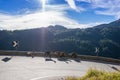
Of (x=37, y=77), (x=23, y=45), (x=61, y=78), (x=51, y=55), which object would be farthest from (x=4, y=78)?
(x=23, y=45)

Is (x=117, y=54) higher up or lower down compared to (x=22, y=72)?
lower down

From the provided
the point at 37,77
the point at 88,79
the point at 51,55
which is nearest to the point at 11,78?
the point at 37,77

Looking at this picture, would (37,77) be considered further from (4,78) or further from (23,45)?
(23,45)

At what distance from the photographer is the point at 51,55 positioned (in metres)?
38.9

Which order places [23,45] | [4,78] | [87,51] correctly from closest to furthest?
[4,78] < [87,51] < [23,45]

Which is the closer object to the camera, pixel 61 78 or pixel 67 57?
pixel 61 78

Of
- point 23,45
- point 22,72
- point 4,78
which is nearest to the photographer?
point 4,78

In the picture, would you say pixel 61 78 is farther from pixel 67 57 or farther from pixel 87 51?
pixel 87 51

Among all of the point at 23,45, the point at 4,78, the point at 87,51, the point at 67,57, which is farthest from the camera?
the point at 23,45

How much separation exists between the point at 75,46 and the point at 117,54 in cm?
3014

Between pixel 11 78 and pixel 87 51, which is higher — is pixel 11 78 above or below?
above

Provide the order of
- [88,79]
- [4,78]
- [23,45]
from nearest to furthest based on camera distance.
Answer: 1. [88,79]
2. [4,78]
3. [23,45]

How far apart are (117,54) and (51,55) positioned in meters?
146

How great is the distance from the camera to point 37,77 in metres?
20.8
